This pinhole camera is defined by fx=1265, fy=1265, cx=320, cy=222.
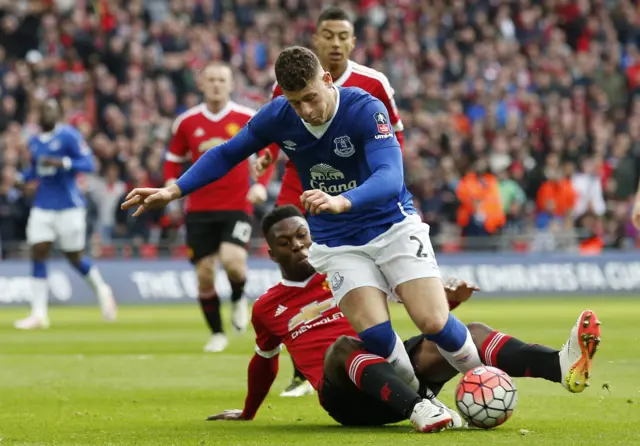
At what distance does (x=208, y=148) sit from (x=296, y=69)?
6.81 m

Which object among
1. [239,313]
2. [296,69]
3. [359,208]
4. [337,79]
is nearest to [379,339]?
[359,208]

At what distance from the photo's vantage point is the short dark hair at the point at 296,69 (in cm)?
640

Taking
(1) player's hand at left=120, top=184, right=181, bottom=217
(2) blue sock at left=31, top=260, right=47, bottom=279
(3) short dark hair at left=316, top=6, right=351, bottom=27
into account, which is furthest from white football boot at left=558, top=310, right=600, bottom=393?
(2) blue sock at left=31, top=260, right=47, bottom=279

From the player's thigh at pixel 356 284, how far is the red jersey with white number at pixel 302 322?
44cm

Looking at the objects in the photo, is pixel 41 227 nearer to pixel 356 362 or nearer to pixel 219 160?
pixel 219 160

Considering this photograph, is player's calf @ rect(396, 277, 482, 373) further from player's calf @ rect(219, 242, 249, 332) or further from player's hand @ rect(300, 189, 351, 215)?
player's calf @ rect(219, 242, 249, 332)

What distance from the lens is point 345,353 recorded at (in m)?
6.58

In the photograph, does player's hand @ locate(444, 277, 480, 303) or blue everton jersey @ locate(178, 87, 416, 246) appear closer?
blue everton jersey @ locate(178, 87, 416, 246)

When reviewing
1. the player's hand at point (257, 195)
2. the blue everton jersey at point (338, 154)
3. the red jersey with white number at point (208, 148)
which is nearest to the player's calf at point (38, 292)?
the red jersey with white number at point (208, 148)

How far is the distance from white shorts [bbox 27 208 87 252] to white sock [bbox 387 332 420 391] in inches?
424

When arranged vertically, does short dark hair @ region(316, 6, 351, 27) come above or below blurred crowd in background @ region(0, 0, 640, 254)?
above

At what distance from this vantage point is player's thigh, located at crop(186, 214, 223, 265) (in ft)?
42.6

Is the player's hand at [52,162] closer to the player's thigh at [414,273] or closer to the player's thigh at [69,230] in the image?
the player's thigh at [69,230]

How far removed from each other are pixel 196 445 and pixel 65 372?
5030mm
